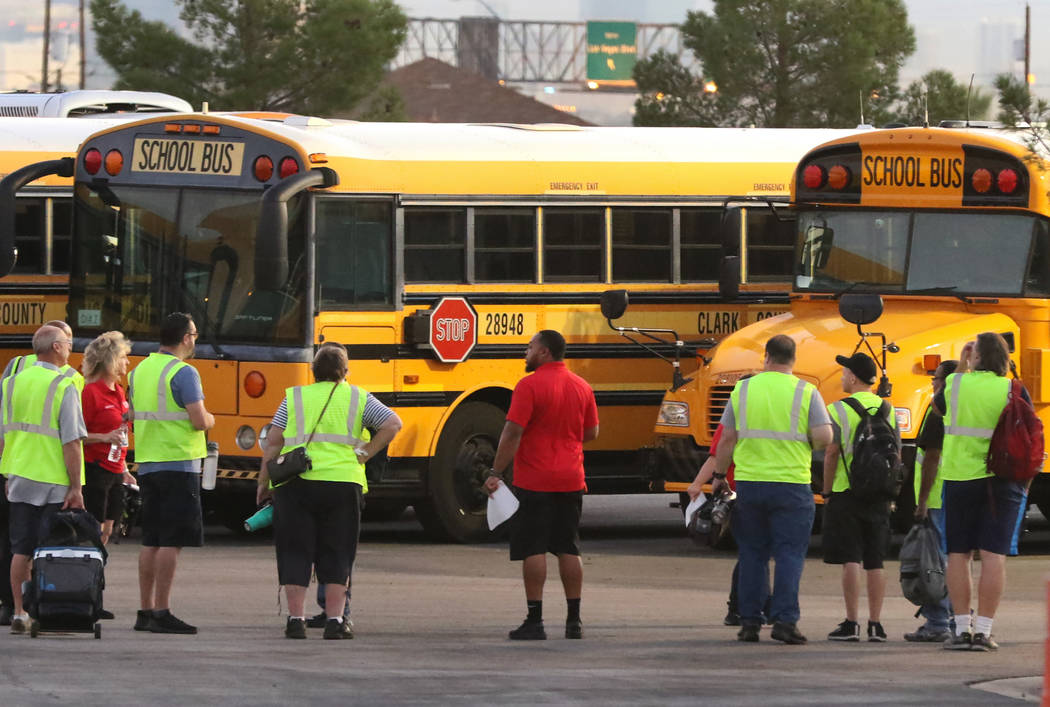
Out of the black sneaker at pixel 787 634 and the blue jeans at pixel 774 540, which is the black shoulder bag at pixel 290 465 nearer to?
the blue jeans at pixel 774 540

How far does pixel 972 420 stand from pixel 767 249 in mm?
6273

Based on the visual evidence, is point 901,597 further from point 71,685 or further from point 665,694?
point 71,685

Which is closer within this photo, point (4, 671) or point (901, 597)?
point (4, 671)

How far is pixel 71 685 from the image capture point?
9.43 meters

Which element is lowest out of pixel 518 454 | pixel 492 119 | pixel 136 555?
pixel 136 555

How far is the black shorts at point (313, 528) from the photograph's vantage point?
11.5 metres

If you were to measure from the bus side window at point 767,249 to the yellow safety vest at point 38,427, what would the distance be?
741 centimetres

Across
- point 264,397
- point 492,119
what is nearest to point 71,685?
point 264,397

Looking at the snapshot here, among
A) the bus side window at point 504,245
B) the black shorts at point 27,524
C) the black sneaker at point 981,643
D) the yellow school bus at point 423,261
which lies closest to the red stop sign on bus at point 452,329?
the yellow school bus at point 423,261

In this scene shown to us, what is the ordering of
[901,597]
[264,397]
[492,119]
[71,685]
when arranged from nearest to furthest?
[71,685] < [901,597] < [264,397] < [492,119]

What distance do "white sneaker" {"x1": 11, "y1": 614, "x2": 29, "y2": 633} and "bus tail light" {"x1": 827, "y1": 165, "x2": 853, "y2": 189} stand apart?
752 cm

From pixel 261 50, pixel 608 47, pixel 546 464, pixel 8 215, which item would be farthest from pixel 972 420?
pixel 608 47

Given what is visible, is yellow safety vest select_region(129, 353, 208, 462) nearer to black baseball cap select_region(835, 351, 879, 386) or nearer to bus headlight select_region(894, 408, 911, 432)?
black baseball cap select_region(835, 351, 879, 386)

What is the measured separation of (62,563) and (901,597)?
5645mm
